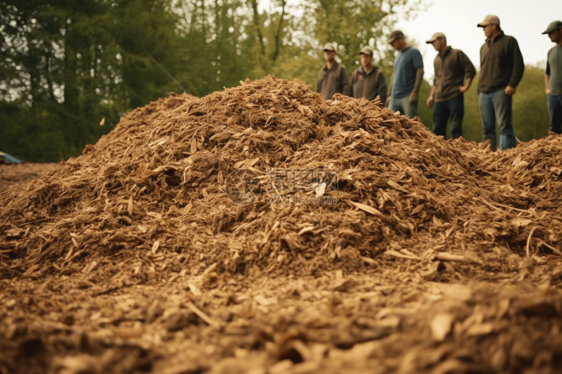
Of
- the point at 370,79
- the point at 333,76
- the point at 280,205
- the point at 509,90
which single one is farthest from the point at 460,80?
the point at 280,205

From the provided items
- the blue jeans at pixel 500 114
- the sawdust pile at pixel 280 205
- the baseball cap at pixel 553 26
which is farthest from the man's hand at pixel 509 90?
the sawdust pile at pixel 280 205

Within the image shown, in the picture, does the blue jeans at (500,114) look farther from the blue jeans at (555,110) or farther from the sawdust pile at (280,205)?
the sawdust pile at (280,205)

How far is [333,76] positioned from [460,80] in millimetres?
2285

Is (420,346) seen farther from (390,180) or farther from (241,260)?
(390,180)

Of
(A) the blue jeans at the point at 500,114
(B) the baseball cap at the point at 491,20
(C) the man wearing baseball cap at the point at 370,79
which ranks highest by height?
(B) the baseball cap at the point at 491,20

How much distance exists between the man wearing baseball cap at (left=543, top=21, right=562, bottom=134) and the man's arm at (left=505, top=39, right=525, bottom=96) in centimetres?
46

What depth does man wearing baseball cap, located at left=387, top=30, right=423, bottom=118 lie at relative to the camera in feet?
22.2

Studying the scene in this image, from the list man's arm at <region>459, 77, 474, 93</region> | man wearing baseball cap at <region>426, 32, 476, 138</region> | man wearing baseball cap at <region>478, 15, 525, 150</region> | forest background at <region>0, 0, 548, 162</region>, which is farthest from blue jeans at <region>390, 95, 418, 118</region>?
forest background at <region>0, 0, 548, 162</region>

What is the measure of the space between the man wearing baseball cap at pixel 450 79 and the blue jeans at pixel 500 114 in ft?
1.30

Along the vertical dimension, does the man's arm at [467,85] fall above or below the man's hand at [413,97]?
above

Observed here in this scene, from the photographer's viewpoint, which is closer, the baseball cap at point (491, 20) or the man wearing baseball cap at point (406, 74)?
the baseball cap at point (491, 20)

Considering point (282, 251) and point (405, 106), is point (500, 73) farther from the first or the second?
point (282, 251)

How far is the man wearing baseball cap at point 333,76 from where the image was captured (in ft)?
25.3

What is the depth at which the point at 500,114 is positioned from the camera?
20.0 feet
